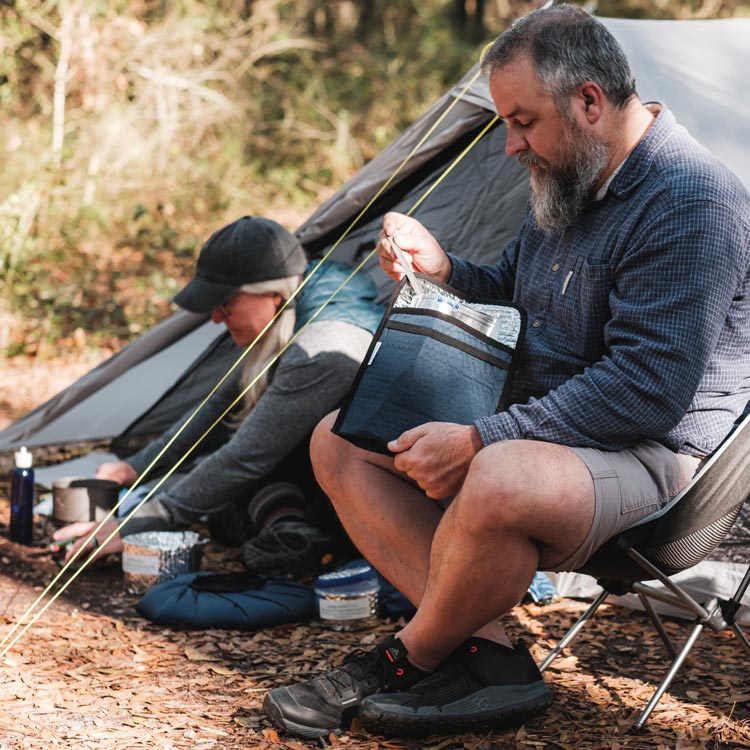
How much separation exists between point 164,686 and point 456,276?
1.23m

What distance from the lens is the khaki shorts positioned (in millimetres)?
2102

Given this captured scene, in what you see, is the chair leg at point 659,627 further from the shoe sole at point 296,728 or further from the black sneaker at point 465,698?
the shoe sole at point 296,728

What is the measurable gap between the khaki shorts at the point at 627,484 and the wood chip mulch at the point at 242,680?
0.47m

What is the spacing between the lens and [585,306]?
7.61 feet

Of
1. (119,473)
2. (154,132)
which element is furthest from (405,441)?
(154,132)

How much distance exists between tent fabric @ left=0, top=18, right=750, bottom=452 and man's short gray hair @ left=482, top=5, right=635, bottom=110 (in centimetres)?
113

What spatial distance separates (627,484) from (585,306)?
1.36ft

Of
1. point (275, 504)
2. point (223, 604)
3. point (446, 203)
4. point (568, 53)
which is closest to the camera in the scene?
point (568, 53)

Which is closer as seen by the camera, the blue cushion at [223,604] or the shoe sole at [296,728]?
the shoe sole at [296,728]

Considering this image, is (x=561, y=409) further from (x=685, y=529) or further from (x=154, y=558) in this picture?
(x=154, y=558)

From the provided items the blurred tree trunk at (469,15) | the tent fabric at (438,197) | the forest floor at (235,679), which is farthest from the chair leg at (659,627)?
the blurred tree trunk at (469,15)

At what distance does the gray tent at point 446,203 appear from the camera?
3.42 meters

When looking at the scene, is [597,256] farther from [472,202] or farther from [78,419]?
[78,419]

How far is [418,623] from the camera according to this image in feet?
7.25
